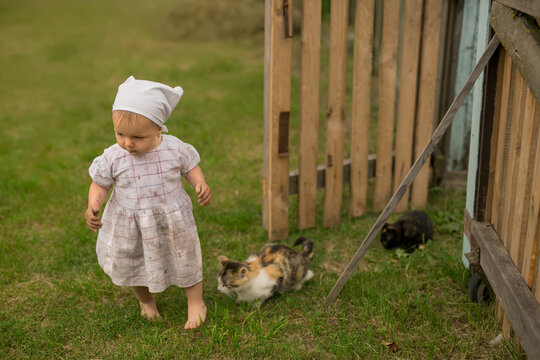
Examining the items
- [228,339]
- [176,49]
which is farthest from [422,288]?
[176,49]

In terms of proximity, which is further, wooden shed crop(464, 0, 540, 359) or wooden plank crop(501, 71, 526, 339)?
wooden plank crop(501, 71, 526, 339)

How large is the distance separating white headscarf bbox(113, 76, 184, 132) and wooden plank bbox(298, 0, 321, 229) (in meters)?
1.39

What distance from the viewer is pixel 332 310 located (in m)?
3.54

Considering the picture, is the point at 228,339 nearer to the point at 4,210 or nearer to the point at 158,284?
the point at 158,284

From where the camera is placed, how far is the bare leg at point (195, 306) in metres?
3.44

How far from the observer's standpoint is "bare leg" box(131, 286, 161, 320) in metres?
3.47

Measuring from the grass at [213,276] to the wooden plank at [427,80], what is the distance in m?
0.51

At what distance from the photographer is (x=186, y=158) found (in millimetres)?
3291

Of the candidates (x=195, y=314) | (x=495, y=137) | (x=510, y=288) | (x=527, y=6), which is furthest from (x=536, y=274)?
(x=195, y=314)

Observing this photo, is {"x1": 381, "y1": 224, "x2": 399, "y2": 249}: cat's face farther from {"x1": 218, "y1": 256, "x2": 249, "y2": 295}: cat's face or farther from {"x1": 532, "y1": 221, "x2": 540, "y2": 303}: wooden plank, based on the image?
{"x1": 532, "y1": 221, "x2": 540, "y2": 303}: wooden plank

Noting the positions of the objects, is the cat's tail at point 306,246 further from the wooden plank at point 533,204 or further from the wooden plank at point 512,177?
the wooden plank at point 533,204

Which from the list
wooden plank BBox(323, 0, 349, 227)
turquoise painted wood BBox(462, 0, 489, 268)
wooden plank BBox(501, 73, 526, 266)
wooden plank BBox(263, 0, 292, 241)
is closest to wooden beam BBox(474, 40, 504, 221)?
turquoise painted wood BBox(462, 0, 489, 268)

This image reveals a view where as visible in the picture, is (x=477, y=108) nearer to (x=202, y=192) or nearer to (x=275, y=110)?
(x=275, y=110)

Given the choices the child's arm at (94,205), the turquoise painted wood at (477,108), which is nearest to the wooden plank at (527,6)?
the turquoise painted wood at (477,108)
